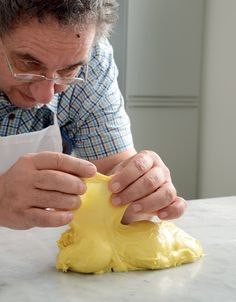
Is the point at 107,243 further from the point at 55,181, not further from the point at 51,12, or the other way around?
the point at 51,12

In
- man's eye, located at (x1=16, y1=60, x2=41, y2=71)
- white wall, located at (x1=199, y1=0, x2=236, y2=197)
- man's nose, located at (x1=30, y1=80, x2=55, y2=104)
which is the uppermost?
man's eye, located at (x1=16, y1=60, x2=41, y2=71)

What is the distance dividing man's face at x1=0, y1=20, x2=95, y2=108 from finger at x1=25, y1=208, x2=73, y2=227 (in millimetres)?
314

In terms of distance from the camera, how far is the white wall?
9.02 ft

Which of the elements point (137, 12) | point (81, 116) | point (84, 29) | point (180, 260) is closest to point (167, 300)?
point (180, 260)

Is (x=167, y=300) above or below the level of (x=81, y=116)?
below

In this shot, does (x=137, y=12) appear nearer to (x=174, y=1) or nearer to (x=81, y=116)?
(x=174, y=1)

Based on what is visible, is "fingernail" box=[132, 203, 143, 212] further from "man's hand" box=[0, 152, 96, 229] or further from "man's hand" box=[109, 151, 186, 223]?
"man's hand" box=[0, 152, 96, 229]

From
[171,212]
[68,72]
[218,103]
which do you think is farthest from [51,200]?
[218,103]

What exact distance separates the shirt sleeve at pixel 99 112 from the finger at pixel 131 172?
0.44 metres

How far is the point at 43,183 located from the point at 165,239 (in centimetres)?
25

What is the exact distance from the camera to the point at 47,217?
2.84ft

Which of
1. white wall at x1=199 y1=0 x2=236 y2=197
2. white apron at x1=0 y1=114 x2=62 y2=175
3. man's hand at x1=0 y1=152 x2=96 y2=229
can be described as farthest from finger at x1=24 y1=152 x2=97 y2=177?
white wall at x1=199 y1=0 x2=236 y2=197

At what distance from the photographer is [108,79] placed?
4.71ft

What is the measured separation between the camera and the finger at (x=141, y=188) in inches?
36.4
